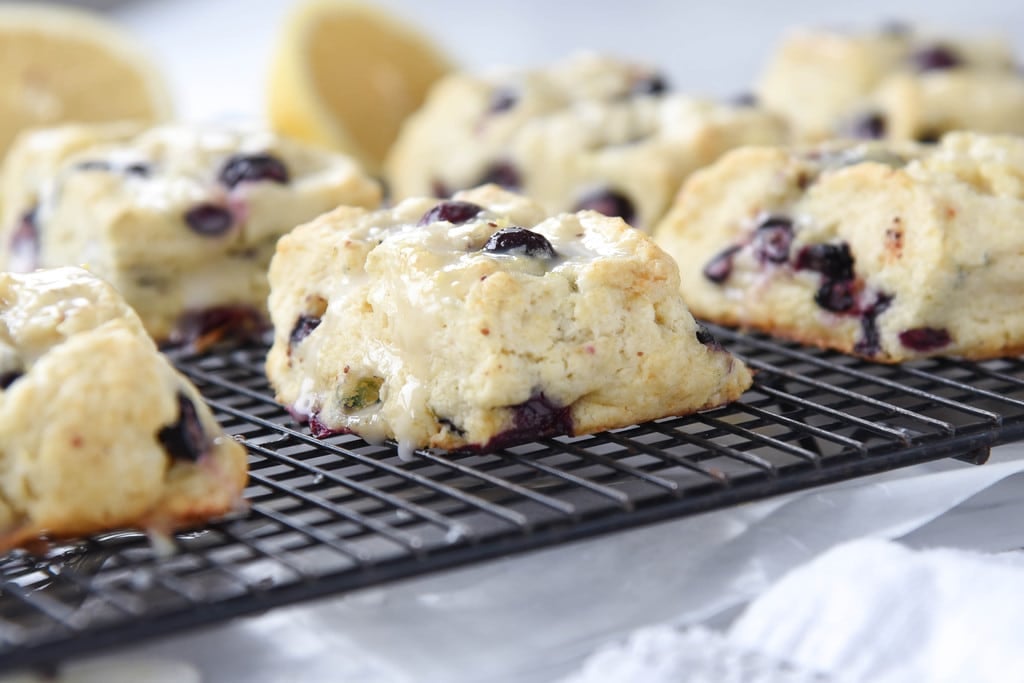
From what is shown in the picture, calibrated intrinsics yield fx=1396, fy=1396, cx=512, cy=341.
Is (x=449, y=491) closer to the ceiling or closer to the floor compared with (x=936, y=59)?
closer to the floor

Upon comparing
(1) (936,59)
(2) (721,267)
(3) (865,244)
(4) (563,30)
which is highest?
(4) (563,30)

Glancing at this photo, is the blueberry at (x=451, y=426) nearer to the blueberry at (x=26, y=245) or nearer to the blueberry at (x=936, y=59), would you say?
the blueberry at (x=26, y=245)

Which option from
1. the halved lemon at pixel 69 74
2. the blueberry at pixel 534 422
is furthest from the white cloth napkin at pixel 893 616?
the halved lemon at pixel 69 74

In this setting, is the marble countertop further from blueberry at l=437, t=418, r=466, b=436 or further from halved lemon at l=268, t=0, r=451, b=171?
halved lemon at l=268, t=0, r=451, b=171

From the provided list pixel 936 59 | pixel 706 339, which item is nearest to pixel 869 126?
pixel 936 59

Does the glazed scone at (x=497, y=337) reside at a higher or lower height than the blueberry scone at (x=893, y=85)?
lower

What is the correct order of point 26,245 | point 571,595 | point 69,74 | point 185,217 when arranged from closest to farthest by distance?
point 571,595 < point 185,217 < point 26,245 < point 69,74

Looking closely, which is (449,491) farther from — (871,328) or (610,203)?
(610,203)
